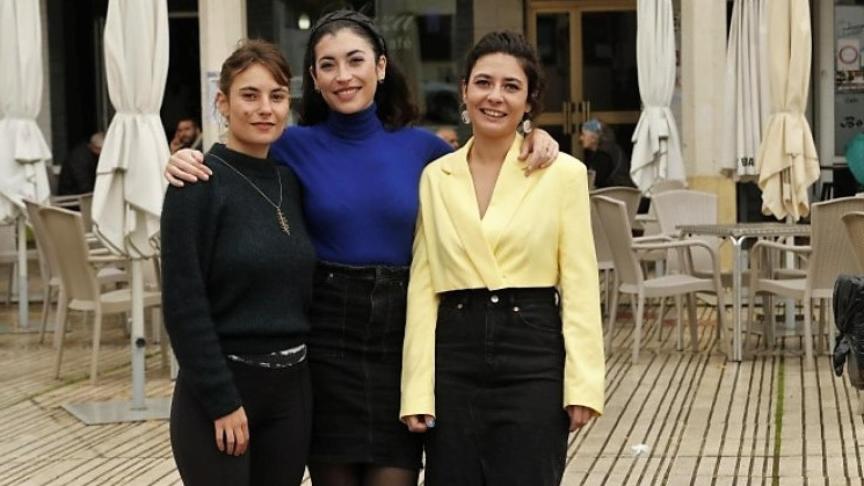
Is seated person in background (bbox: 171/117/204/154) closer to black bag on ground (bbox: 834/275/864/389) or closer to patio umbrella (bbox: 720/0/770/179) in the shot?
patio umbrella (bbox: 720/0/770/179)

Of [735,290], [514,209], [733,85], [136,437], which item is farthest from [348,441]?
[733,85]

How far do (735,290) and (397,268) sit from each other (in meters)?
7.05

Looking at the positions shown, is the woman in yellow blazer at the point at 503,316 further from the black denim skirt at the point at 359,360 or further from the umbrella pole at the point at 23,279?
the umbrella pole at the point at 23,279

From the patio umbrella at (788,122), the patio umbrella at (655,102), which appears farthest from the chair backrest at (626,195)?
the patio umbrella at (788,122)

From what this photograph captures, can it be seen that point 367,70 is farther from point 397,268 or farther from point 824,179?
point 824,179

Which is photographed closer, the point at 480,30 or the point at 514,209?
the point at 514,209

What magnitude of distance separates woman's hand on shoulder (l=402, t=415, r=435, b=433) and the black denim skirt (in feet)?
0.34

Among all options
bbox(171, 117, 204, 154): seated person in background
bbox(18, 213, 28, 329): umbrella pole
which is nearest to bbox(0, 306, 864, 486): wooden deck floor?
bbox(18, 213, 28, 329): umbrella pole

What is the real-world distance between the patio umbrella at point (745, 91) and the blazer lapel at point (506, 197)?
8920 mm

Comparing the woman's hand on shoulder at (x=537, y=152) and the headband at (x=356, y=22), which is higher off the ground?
the headband at (x=356, y=22)

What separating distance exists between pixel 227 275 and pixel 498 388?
2.24 ft

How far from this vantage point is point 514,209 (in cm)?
396

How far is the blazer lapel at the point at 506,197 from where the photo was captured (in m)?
3.95

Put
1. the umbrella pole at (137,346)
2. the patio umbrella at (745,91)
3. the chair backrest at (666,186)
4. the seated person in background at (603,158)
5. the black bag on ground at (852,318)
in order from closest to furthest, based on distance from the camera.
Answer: the black bag on ground at (852,318) < the umbrella pole at (137,346) < the patio umbrella at (745,91) < the chair backrest at (666,186) < the seated person in background at (603,158)
